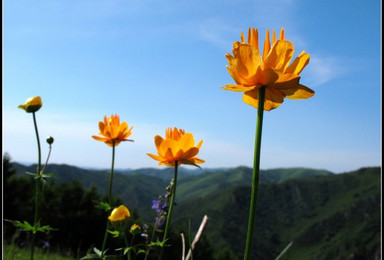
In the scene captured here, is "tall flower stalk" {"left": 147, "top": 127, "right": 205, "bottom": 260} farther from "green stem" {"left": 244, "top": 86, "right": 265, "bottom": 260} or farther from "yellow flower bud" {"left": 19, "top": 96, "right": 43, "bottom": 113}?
"yellow flower bud" {"left": 19, "top": 96, "right": 43, "bottom": 113}

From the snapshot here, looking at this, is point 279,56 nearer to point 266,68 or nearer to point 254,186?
point 266,68

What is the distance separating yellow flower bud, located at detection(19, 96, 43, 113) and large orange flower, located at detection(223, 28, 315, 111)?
160 cm

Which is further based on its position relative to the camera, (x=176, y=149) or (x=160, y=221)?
(x=160, y=221)

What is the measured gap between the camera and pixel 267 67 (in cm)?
117

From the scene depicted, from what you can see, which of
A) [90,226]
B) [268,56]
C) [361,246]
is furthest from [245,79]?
[361,246]

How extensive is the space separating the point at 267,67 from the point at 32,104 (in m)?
1.73

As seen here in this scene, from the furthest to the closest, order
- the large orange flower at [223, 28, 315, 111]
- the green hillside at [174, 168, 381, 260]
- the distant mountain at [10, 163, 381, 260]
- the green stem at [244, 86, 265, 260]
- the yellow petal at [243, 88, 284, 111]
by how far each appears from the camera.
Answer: the green hillside at [174, 168, 381, 260]
the distant mountain at [10, 163, 381, 260]
the yellow petal at [243, 88, 284, 111]
the large orange flower at [223, 28, 315, 111]
the green stem at [244, 86, 265, 260]

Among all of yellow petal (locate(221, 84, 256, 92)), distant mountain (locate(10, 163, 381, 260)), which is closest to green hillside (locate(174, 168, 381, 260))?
distant mountain (locate(10, 163, 381, 260))

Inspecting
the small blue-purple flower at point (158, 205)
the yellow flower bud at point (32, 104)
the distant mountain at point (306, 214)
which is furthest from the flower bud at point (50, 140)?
the distant mountain at point (306, 214)

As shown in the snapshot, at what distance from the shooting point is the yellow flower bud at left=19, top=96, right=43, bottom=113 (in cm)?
232

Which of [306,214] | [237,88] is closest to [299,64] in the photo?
[237,88]

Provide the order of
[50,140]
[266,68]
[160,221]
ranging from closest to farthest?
[266,68], [50,140], [160,221]

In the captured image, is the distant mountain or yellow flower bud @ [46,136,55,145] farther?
the distant mountain

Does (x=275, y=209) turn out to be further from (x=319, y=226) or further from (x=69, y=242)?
(x=69, y=242)
